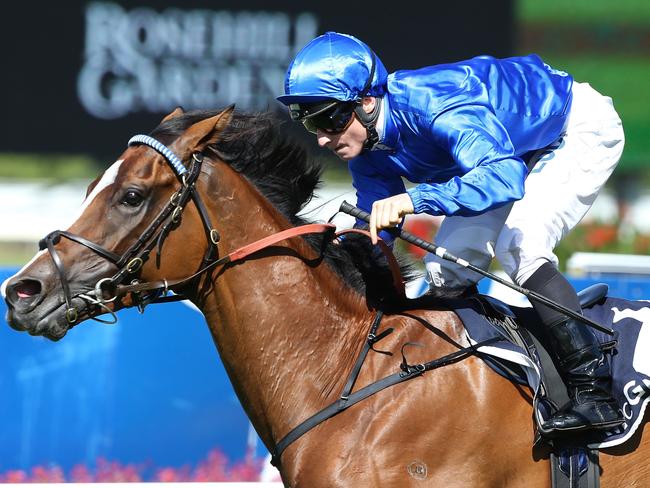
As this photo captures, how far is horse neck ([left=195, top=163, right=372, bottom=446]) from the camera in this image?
9.54ft

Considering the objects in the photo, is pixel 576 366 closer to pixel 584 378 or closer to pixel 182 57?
pixel 584 378

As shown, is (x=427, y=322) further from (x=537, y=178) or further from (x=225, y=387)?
(x=225, y=387)

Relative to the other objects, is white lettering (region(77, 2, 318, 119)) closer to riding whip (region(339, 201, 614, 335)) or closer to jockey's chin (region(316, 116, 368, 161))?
jockey's chin (region(316, 116, 368, 161))

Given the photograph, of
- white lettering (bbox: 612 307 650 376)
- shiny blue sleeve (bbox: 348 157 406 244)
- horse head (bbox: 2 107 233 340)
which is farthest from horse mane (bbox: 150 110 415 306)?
white lettering (bbox: 612 307 650 376)

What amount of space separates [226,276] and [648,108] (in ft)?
24.1

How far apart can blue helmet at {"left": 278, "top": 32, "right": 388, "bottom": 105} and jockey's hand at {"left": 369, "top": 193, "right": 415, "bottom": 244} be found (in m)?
0.34

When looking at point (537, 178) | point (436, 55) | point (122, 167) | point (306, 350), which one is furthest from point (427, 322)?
point (436, 55)

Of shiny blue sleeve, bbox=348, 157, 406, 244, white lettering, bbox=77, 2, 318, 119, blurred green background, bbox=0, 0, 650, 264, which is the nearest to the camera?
shiny blue sleeve, bbox=348, 157, 406, 244

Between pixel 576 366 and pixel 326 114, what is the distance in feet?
3.38

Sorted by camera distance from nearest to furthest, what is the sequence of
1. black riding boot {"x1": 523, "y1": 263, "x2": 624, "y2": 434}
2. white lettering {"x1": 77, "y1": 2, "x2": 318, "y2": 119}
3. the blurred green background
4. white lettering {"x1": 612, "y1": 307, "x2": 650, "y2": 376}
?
black riding boot {"x1": 523, "y1": 263, "x2": 624, "y2": 434} → white lettering {"x1": 612, "y1": 307, "x2": 650, "y2": 376} → white lettering {"x1": 77, "y1": 2, "x2": 318, "y2": 119} → the blurred green background

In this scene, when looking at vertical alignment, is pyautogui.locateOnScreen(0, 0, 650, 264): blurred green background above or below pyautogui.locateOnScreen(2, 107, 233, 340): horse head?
below

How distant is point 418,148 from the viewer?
308 centimetres

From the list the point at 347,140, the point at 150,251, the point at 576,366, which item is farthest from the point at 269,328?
the point at 576,366

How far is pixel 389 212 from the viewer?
282 cm
